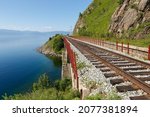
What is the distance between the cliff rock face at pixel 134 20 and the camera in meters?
50.1

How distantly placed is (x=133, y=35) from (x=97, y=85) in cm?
4007

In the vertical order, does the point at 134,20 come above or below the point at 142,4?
below

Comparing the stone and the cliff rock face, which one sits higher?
the stone

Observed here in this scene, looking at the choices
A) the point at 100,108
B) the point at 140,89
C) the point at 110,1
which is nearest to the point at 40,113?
the point at 100,108

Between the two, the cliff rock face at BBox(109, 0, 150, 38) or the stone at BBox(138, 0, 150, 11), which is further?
the stone at BBox(138, 0, 150, 11)

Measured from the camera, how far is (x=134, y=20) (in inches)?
2223

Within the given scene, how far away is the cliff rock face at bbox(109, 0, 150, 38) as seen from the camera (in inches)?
1972

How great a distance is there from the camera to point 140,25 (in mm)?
53125

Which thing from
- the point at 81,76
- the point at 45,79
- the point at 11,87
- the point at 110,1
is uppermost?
the point at 110,1

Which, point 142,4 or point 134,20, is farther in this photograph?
point 134,20

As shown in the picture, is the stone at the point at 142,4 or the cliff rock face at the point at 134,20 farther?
the stone at the point at 142,4

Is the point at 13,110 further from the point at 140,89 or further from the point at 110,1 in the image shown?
the point at 110,1

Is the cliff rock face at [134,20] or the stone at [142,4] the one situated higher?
the stone at [142,4]

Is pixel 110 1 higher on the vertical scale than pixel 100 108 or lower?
higher
